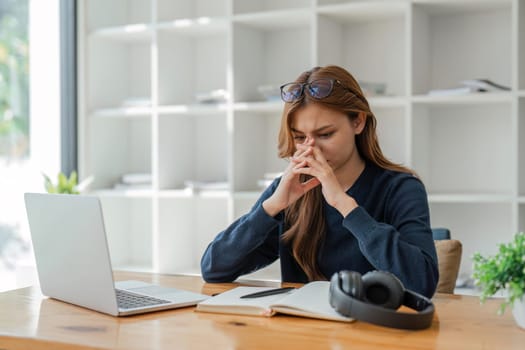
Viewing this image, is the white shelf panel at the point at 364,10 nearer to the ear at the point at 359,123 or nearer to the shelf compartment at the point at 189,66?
the shelf compartment at the point at 189,66

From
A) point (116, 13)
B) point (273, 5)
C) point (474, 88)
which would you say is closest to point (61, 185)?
point (116, 13)

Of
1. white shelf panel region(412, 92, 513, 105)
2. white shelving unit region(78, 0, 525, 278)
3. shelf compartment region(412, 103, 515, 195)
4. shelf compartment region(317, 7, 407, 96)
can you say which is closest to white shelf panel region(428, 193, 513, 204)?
white shelving unit region(78, 0, 525, 278)

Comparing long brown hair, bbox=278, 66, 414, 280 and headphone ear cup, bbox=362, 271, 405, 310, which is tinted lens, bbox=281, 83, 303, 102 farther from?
headphone ear cup, bbox=362, 271, 405, 310

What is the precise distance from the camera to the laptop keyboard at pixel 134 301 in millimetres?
1600

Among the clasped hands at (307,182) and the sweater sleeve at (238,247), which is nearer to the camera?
the clasped hands at (307,182)

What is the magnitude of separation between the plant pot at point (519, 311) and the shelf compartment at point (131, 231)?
289 cm

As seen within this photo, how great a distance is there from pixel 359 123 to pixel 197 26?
1.81 m

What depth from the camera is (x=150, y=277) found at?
6.67 ft

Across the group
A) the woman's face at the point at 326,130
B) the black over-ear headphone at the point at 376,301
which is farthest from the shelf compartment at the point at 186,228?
the black over-ear headphone at the point at 376,301

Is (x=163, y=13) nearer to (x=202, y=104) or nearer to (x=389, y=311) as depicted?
(x=202, y=104)

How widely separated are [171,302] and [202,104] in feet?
7.19

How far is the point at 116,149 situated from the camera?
4.12m

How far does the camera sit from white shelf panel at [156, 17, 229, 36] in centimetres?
359

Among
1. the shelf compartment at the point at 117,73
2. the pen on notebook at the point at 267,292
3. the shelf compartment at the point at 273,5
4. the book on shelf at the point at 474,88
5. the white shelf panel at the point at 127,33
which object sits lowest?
the pen on notebook at the point at 267,292
